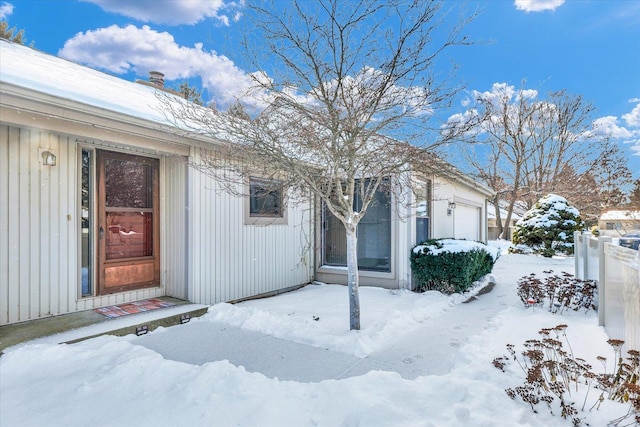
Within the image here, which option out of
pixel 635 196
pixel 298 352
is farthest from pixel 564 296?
pixel 635 196

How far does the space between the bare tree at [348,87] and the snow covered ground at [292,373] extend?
908mm

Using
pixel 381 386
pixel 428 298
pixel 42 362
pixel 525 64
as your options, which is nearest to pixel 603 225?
pixel 525 64

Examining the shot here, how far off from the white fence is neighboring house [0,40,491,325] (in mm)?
2168

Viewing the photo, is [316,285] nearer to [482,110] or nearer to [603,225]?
[482,110]

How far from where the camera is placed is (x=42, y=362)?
3.24 meters

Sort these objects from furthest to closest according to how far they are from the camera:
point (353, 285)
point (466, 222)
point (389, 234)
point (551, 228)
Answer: point (551, 228) < point (466, 222) < point (389, 234) < point (353, 285)

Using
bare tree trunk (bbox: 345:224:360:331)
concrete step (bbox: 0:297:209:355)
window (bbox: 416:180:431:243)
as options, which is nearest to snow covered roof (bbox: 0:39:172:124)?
concrete step (bbox: 0:297:209:355)

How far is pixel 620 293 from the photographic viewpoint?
3.71m

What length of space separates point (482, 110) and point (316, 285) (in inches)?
188

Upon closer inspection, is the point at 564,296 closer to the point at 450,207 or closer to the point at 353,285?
the point at 353,285

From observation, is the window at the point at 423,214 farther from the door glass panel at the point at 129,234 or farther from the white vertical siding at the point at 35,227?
the white vertical siding at the point at 35,227

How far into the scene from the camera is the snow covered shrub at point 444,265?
21.0 feet

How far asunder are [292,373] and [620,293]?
359 centimetres

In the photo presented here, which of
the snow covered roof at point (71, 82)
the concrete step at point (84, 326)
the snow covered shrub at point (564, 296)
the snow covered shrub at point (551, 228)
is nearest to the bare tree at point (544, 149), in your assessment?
the snow covered shrub at point (551, 228)
